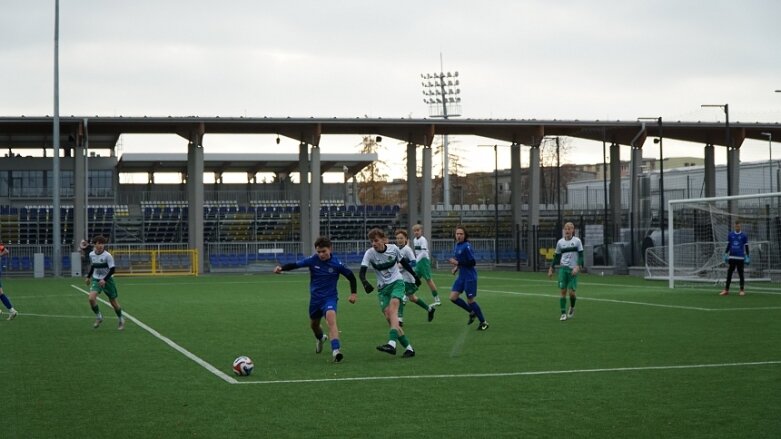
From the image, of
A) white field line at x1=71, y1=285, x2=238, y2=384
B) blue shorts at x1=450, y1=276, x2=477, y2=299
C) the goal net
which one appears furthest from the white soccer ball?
the goal net

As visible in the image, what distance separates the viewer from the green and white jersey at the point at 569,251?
22031mm

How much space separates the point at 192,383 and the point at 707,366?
6.48 meters

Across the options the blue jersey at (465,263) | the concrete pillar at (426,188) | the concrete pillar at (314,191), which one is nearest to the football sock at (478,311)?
the blue jersey at (465,263)

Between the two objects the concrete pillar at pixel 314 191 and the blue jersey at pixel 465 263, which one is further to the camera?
the concrete pillar at pixel 314 191

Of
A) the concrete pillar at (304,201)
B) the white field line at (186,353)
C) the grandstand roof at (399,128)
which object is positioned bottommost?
the white field line at (186,353)

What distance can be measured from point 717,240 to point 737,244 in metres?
8.10

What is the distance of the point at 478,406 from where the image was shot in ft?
35.3

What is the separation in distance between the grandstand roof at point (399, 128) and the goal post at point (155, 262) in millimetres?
6297

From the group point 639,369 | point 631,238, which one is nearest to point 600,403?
point 639,369

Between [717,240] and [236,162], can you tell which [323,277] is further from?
[236,162]

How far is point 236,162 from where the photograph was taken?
245 ft

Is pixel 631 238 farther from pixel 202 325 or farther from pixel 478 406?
pixel 478 406

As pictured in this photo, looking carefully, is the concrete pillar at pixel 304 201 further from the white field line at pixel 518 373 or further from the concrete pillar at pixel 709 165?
the white field line at pixel 518 373

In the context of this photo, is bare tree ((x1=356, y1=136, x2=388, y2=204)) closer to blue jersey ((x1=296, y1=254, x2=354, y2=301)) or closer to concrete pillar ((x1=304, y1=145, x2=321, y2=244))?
concrete pillar ((x1=304, y1=145, x2=321, y2=244))
